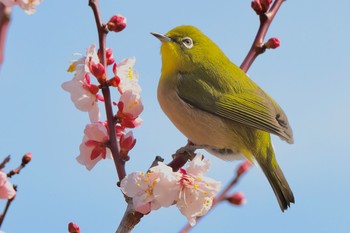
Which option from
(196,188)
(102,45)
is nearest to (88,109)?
(102,45)

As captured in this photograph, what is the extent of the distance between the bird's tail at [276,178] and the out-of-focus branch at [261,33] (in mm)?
1502

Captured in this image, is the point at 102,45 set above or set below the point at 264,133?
above

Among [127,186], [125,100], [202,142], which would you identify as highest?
[125,100]

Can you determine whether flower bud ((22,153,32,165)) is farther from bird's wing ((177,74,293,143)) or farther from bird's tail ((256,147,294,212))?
bird's wing ((177,74,293,143))

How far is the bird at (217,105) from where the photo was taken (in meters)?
4.88

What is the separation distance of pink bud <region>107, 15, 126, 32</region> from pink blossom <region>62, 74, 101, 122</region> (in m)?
0.42

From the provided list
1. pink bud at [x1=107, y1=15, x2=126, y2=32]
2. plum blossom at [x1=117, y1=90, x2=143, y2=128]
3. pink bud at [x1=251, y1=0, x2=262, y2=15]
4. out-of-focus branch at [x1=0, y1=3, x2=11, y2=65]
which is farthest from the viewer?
pink bud at [x1=251, y1=0, x2=262, y2=15]

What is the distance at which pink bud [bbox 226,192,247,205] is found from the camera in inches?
73.0

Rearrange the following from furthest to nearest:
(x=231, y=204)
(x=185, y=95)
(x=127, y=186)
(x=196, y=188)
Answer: (x=185, y=95) < (x=196, y=188) < (x=127, y=186) < (x=231, y=204)

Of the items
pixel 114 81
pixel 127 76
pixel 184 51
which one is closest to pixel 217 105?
pixel 184 51

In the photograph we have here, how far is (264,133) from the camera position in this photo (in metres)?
5.09

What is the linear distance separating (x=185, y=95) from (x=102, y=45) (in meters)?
2.64

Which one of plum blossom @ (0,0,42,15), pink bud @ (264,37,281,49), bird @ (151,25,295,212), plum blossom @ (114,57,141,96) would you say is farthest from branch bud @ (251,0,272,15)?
plum blossom @ (0,0,42,15)

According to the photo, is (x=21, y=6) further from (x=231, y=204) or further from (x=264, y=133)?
(x=264, y=133)
